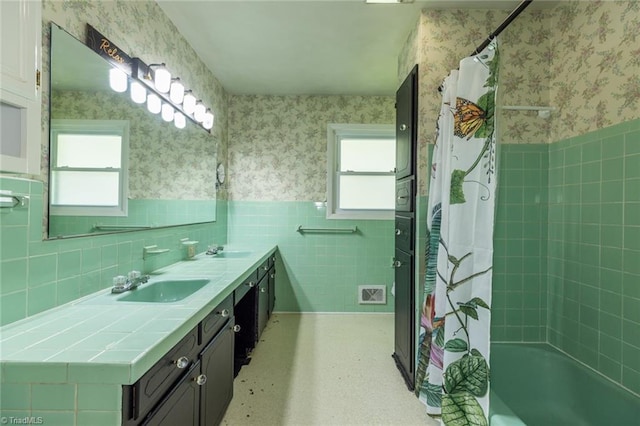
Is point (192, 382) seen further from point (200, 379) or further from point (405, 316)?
point (405, 316)

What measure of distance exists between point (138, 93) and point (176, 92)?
0.39 meters

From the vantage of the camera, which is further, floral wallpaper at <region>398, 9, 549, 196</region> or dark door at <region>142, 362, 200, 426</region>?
floral wallpaper at <region>398, 9, 549, 196</region>

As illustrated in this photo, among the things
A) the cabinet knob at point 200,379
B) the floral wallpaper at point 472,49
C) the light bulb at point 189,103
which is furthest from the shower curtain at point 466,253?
the light bulb at point 189,103

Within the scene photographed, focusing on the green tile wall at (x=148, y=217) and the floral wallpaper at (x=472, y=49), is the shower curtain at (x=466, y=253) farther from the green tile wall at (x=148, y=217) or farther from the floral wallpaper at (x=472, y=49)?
the green tile wall at (x=148, y=217)

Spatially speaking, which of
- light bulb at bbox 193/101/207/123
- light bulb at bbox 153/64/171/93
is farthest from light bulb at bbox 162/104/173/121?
light bulb at bbox 193/101/207/123

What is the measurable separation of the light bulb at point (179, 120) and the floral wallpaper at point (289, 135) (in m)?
1.12

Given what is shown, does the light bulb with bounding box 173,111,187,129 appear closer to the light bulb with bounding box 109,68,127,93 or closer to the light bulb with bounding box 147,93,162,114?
the light bulb with bounding box 147,93,162,114

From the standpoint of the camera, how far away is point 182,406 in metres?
1.05

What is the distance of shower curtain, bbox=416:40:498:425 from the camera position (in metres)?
1.29

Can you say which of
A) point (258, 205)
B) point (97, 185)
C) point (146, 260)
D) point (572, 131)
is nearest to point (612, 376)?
point (572, 131)

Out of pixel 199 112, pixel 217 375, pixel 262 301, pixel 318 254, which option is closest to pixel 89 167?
pixel 217 375

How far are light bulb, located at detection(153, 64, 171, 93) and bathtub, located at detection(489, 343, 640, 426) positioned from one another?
2495mm

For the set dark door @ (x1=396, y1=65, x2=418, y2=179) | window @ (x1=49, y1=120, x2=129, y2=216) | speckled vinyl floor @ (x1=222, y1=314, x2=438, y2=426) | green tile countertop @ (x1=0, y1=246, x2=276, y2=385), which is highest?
dark door @ (x1=396, y1=65, x2=418, y2=179)

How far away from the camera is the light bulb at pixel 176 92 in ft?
6.60
